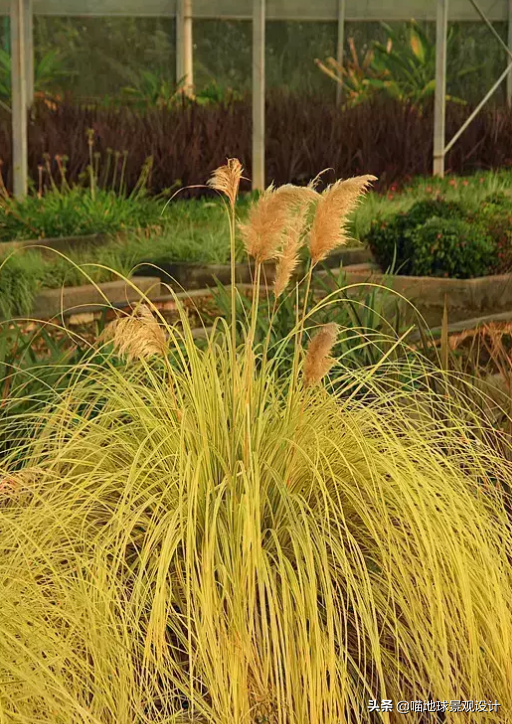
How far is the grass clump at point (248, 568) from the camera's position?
2676 millimetres

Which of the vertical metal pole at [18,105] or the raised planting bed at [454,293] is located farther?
the vertical metal pole at [18,105]

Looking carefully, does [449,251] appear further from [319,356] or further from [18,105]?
[319,356]

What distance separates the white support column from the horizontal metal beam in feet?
0.28

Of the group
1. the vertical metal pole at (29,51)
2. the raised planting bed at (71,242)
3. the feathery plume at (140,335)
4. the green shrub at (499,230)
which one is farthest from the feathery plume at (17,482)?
the vertical metal pole at (29,51)

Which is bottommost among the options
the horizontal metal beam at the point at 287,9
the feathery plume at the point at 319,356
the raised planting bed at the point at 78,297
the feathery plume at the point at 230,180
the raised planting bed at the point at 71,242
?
the raised planting bed at the point at 78,297

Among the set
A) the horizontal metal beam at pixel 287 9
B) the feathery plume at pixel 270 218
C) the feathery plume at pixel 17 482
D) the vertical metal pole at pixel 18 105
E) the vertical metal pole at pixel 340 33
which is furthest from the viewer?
the vertical metal pole at pixel 340 33

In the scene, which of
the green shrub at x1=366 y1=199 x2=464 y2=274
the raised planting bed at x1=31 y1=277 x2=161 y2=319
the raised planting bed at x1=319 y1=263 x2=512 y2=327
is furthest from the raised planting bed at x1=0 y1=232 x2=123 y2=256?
the green shrub at x1=366 y1=199 x2=464 y2=274

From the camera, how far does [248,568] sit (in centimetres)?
275

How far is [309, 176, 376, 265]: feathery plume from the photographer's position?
2.96 m

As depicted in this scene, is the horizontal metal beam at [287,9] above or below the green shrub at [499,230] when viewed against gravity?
above

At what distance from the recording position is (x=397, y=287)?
7961mm

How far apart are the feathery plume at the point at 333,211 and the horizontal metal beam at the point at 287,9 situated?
937 cm

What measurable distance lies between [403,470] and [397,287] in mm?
4935

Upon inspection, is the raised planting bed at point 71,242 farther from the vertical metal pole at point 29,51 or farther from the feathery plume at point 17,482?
the feathery plume at point 17,482
